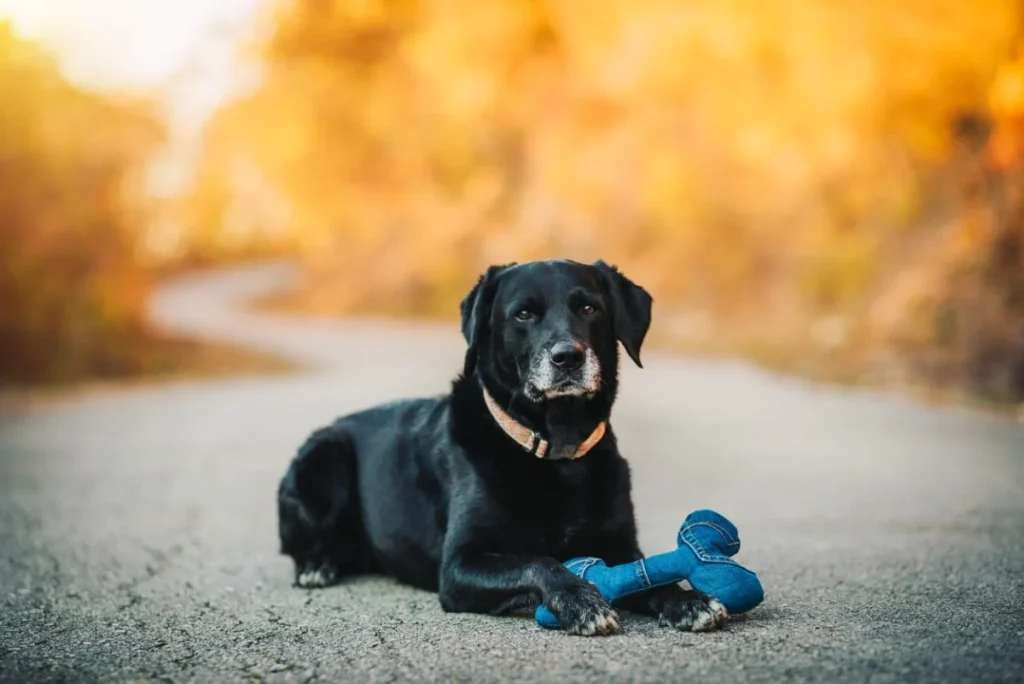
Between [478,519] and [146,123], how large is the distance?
15273mm

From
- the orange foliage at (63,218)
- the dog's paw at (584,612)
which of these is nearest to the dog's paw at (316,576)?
the dog's paw at (584,612)

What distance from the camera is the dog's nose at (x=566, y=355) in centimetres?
371

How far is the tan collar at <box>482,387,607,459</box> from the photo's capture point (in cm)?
377

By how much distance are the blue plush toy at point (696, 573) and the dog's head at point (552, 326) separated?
63cm

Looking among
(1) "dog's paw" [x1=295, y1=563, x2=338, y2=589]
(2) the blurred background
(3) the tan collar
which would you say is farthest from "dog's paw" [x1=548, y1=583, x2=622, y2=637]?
(2) the blurred background

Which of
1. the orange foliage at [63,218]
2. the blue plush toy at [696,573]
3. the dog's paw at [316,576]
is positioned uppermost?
the orange foliage at [63,218]

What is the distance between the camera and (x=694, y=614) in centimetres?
328

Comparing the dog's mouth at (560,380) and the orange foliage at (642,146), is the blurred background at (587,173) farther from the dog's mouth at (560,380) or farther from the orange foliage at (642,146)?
the dog's mouth at (560,380)

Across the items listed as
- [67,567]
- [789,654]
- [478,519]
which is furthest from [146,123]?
[789,654]

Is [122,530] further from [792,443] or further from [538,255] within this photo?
[538,255]

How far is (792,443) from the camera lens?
8.48 m

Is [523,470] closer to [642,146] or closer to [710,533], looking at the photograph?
[710,533]

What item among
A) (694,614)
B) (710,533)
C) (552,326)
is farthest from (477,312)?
(694,614)

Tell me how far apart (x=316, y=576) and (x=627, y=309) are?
5.36 feet
